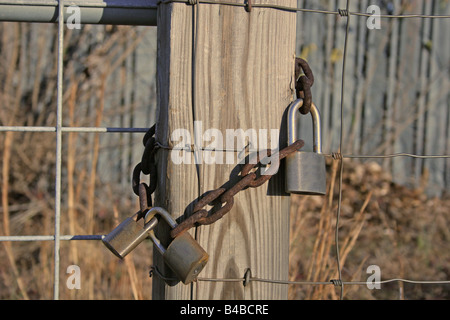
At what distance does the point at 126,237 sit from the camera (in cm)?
106

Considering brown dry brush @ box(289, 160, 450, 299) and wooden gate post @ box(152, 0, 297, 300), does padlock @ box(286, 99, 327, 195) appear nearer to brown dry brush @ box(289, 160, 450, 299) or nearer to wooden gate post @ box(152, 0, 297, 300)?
wooden gate post @ box(152, 0, 297, 300)

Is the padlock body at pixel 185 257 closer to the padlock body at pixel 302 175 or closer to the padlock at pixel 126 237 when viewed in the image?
the padlock at pixel 126 237

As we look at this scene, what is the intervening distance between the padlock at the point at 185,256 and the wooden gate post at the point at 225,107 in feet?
0.16

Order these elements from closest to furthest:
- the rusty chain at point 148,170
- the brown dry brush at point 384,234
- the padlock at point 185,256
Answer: the padlock at point 185,256 → the rusty chain at point 148,170 → the brown dry brush at point 384,234

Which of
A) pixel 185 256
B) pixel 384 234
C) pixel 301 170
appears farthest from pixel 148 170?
pixel 384 234

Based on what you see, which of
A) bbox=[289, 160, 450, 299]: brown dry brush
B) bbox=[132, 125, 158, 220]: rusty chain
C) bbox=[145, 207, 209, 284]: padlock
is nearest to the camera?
bbox=[145, 207, 209, 284]: padlock

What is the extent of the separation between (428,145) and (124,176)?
116 inches

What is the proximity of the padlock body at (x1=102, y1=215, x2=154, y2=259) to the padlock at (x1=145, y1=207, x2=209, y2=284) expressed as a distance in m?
0.06

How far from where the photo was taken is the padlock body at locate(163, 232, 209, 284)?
3.36 ft

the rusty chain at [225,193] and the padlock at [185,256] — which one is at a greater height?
the rusty chain at [225,193]

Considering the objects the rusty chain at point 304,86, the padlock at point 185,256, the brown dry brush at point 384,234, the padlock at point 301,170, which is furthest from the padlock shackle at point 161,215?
the brown dry brush at point 384,234

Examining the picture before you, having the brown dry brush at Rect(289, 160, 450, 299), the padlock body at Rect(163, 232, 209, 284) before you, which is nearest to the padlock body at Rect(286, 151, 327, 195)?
the padlock body at Rect(163, 232, 209, 284)

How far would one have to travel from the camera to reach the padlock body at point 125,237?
1.05 m

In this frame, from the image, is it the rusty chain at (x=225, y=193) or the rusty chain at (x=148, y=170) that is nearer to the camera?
the rusty chain at (x=225, y=193)
